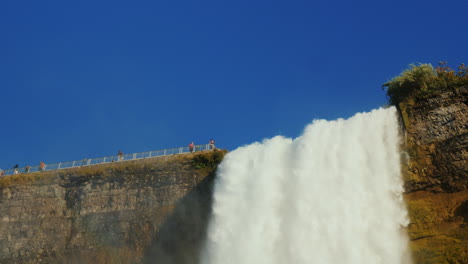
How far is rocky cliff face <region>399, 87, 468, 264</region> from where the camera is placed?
20.0m

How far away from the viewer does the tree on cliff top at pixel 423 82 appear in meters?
22.5

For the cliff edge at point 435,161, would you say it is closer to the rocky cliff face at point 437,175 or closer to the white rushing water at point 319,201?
the rocky cliff face at point 437,175

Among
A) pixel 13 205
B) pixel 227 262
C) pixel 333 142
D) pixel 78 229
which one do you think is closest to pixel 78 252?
pixel 78 229

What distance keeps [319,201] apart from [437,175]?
5683mm

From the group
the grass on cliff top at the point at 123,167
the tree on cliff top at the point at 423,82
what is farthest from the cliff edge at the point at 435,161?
the grass on cliff top at the point at 123,167

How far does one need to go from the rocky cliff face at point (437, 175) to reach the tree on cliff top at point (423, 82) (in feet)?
1.30

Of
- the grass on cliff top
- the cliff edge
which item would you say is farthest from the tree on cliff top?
the grass on cliff top

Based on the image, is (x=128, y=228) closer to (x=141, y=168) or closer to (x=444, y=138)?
(x=141, y=168)

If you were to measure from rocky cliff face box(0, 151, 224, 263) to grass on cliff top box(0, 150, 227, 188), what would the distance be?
6cm

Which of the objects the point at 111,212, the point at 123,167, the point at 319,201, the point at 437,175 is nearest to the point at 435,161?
the point at 437,175

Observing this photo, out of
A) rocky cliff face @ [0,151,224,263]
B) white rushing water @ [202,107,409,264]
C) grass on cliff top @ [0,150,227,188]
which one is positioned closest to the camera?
white rushing water @ [202,107,409,264]

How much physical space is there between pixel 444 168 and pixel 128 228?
18.2 metres

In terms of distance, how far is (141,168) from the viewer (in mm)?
28500

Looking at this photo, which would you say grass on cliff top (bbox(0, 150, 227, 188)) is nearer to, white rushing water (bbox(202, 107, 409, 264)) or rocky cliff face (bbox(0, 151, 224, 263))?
rocky cliff face (bbox(0, 151, 224, 263))
